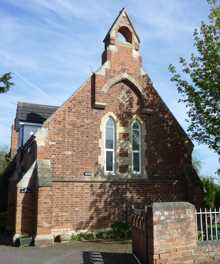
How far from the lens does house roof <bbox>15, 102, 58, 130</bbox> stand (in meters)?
22.7

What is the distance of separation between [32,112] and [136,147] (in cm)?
A: 841

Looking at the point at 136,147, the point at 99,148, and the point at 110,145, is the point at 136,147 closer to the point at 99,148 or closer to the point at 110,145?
the point at 110,145

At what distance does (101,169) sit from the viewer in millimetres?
17578

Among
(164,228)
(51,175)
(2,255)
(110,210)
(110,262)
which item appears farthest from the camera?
(110,210)

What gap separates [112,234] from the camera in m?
16.9

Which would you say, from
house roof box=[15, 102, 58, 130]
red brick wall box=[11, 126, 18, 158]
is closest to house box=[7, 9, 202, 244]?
house roof box=[15, 102, 58, 130]

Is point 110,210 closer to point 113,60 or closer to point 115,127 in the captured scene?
point 115,127

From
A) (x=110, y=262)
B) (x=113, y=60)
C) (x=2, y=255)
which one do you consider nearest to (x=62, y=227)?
(x=2, y=255)

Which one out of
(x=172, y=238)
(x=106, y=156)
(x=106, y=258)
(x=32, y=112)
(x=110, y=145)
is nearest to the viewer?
(x=172, y=238)

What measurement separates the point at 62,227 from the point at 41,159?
10.4 ft

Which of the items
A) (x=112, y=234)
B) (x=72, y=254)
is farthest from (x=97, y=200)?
(x=72, y=254)

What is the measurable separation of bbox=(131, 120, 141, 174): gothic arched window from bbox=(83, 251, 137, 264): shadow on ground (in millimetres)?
6435

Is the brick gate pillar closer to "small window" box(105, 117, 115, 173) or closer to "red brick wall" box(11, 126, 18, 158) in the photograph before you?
"small window" box(105, 117, 115, 173)

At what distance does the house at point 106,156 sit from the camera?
15.9 meters
